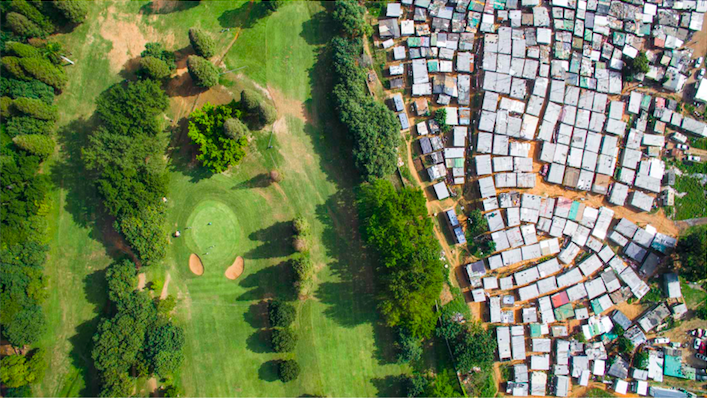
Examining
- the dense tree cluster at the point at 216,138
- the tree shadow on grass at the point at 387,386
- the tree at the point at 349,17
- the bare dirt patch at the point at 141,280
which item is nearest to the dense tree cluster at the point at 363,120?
the tree at the point at 349,17

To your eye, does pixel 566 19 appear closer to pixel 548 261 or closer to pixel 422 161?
pixel 422 161

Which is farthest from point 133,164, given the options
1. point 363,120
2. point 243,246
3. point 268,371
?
point 268,371


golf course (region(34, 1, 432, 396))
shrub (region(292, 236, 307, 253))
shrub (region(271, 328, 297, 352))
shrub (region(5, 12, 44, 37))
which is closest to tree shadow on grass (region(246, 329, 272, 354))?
golf course (region(34, 1, 432, 396))

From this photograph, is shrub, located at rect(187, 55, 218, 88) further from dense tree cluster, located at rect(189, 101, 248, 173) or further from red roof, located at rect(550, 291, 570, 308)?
red roof, located at rect(550, 291, 570, 308)

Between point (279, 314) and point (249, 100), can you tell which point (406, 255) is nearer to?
point (279, 314)

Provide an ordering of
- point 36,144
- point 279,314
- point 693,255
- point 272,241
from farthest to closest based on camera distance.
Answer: point 272,241
point 693,255
point 36,144
point 279,314

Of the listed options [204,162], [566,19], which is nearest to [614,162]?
[566,19]
